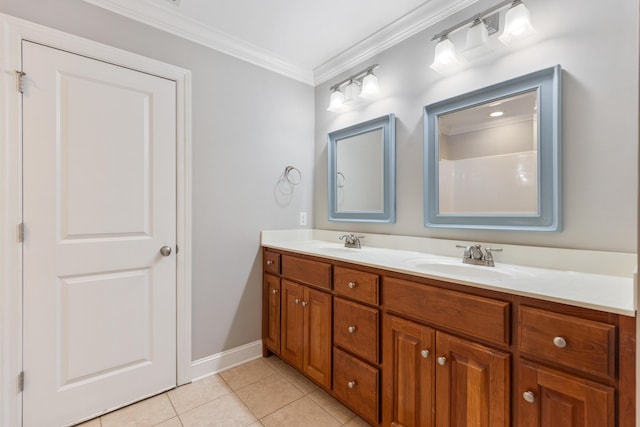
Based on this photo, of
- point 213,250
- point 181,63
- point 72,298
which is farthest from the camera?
point 213,250

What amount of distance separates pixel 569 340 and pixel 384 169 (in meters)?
1.37

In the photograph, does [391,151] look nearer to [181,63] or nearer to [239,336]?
[181,63]

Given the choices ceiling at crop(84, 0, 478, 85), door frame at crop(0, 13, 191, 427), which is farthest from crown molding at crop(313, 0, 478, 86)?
door frame at crop(0, 13, 191, 427)

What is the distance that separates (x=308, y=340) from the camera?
1774 millimetres

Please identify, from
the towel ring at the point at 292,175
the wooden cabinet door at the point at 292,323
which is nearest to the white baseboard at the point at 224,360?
the wooden cabinet door at the point at 292,323

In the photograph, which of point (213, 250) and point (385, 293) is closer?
point (385, 293)

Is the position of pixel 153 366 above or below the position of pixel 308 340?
below

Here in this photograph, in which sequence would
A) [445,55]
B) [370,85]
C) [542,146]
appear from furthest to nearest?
1. [370,85]
2. [445,55]
3. [542,146]

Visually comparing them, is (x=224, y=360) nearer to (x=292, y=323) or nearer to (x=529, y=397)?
(x=292, y=323)

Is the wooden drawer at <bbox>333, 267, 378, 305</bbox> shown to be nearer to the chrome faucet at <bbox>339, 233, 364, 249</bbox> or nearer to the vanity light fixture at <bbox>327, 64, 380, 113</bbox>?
the chrome faucet at <bbox>339, 233, 364, 249</bbox>

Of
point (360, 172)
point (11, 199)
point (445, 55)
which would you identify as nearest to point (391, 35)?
point (445, 55)

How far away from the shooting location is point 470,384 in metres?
1.04

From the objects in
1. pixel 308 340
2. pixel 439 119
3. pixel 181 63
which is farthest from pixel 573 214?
pixel 181 63

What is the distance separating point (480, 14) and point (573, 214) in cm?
106
